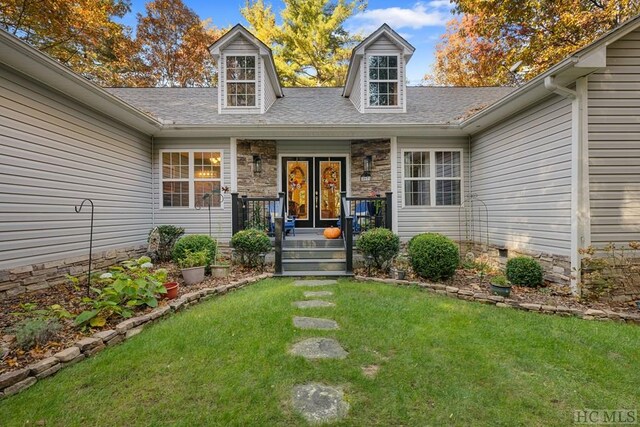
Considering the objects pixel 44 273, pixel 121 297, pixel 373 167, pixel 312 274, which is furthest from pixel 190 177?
pixel 373 167

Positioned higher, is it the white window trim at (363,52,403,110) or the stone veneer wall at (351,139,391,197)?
the white window trim at (363,52,403,110)

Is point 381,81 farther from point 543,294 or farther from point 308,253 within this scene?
point 543,294

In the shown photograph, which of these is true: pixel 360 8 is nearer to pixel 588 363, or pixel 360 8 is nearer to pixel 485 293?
pixel 485 293

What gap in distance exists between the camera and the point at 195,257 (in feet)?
18.2

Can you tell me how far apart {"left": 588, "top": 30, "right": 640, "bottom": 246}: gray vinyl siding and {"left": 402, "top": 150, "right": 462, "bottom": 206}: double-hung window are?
3.42 m

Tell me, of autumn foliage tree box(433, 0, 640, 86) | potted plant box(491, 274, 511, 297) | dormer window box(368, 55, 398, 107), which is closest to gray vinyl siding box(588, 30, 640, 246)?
potted plant box(491, 274, 511, 297)

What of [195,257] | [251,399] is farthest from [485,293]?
[195,257]

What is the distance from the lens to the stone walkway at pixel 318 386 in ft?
6.58

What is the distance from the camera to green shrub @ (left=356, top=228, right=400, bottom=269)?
5.81m

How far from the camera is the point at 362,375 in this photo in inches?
95.9

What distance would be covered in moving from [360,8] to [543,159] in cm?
1578

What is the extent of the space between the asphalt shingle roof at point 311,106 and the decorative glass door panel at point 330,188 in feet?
4.63

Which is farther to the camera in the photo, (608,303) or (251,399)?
(608,303)

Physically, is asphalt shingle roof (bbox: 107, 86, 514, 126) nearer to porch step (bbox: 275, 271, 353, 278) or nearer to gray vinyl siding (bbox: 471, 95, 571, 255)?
gray vinyl siding (bbox: 471, 95, 571, 255)
